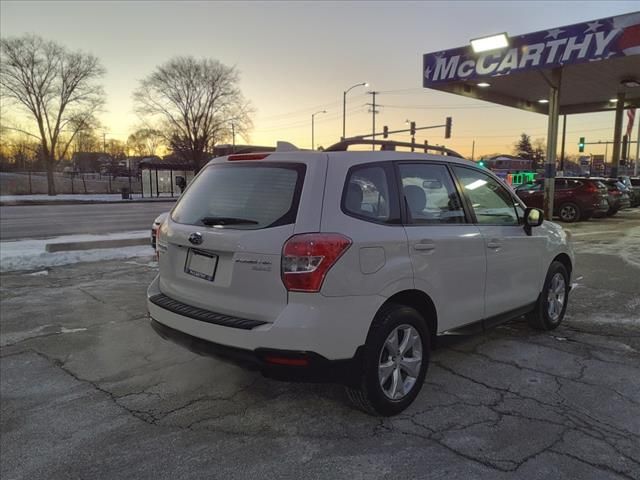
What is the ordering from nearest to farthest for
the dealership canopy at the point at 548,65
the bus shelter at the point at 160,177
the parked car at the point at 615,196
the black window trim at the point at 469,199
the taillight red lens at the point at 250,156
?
the taillight red lens at the point at 250,156 → the black window trim at the point at 469,199 → the dealership canopy at the point at 548,65 → the parked car at the point at 615,196 → the bus shelter at the point at 160,177

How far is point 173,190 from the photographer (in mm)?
47875


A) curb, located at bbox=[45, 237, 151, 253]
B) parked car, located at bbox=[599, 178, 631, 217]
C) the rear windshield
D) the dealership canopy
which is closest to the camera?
the rear windshield

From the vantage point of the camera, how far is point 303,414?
11.3ft

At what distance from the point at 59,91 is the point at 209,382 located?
158 ft

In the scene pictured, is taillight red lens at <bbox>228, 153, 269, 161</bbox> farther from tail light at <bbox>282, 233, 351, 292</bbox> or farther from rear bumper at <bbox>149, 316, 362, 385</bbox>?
rear bumper at <bbox>149, 316, 362, 385</bbox>

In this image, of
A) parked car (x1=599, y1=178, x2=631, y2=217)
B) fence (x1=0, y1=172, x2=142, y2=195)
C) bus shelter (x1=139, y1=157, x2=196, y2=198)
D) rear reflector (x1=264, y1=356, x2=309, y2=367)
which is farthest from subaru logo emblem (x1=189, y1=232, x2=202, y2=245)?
fence (x1=0, y1=172, x2=142, y2=195)

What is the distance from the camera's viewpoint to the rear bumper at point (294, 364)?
287 cm

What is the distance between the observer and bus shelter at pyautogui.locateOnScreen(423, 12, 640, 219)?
13.5 m

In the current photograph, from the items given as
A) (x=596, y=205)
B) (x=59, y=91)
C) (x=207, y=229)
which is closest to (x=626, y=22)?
(x=596, y=205)

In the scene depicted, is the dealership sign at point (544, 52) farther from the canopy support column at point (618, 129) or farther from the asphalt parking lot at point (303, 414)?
the asphalt parking lot at point (303, 414)

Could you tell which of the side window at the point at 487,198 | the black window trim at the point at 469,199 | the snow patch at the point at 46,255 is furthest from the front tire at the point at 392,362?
the snow patch at the point at 46,255

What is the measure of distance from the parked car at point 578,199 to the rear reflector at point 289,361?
1814 centimetres

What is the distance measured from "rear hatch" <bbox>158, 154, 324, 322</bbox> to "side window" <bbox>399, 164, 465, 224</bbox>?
0.79m

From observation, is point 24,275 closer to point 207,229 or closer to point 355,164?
point 207,229
